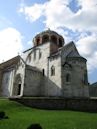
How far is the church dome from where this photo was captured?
37719 millimetres

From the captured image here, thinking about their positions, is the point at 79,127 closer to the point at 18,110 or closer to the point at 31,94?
the point at 18,110

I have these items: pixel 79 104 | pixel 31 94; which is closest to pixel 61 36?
pixel 31 94

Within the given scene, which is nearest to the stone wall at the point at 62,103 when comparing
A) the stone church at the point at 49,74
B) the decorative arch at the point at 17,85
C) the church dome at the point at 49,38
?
the stone church at the point at 49,74

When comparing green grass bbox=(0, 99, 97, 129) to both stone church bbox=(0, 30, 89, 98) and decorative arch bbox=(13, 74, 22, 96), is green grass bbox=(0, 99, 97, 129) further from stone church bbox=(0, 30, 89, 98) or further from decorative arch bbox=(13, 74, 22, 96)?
decorative arch bbox=(13, 74, 22, 96)

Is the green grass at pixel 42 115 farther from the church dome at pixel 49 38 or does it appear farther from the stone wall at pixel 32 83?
the church dome at pixel 49 38

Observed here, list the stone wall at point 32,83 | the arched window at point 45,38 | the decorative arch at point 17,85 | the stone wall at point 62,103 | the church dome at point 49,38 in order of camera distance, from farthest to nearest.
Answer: the arched window at point 45,38 < the church dome at point 49,38 < the decorative arch at point 17,85 < the stone wall at point 32,83 < the stone wall at point 62,103

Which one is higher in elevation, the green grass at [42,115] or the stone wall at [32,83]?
the stone wall at [32,83]

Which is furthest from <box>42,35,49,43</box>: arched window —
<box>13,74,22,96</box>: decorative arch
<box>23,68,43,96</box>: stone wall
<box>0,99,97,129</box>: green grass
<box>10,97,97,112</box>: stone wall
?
<box>0,99,97,129</box>: green grass

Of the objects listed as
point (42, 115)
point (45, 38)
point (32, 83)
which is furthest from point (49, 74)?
point (42, 115)

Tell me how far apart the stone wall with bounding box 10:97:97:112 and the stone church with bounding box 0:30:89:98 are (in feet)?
19.7

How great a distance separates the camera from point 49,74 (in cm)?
3322

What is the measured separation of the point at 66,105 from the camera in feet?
79.9

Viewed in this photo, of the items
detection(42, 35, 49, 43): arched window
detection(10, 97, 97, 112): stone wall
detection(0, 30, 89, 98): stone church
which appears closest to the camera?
detection(10, 97, 97, 112): stone wall

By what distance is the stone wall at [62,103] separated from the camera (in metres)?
24.1
